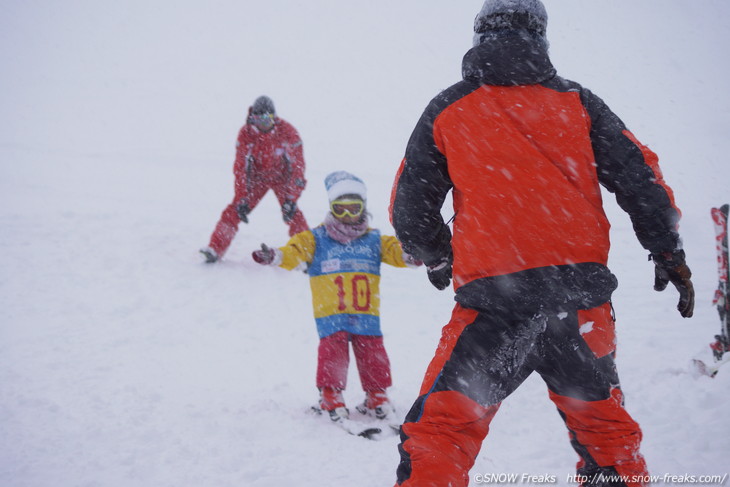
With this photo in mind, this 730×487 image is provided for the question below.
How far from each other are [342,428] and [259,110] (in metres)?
4.10

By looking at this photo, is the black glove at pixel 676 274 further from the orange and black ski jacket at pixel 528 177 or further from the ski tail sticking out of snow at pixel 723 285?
the ski tail sticking out of snow at pixel 723 285

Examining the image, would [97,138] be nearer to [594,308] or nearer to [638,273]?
[638,273]

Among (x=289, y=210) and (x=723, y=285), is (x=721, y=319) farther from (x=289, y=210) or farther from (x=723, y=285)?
(x=289, y=210)

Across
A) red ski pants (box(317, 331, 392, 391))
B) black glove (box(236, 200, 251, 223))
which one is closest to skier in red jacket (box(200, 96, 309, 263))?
black glove (box(236, 200, 251, 223))

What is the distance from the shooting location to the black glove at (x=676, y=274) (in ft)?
5.94

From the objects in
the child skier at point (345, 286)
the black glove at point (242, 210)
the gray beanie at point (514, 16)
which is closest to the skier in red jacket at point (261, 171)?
the black glove at point (242, 210)

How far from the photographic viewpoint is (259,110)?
617 cm

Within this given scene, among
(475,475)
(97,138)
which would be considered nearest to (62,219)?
(475,475)

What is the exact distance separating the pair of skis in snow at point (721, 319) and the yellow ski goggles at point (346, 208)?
93.0 inches

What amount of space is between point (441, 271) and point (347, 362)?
5.56 ft

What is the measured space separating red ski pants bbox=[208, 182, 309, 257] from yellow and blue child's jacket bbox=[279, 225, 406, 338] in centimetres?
268

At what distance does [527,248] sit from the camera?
1641 millimetres

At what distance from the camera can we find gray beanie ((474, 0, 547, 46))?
1.81m

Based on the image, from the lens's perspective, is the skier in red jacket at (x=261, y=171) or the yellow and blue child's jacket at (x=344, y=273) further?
the skier in red jacket at (x=261, y=171)
